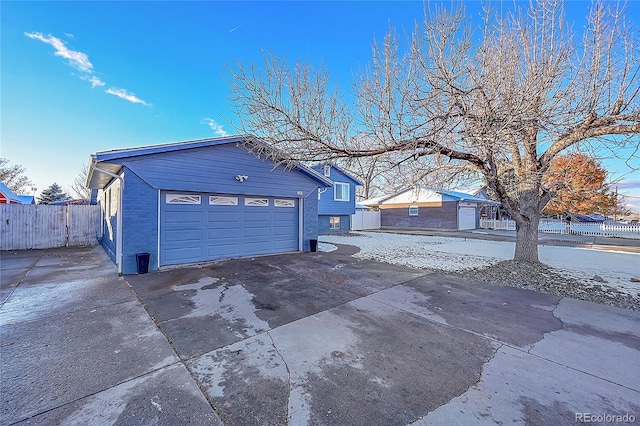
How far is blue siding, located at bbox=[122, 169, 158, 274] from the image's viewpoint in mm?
6859

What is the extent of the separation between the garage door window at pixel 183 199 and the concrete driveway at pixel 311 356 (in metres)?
2.88

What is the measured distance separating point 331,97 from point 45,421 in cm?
727

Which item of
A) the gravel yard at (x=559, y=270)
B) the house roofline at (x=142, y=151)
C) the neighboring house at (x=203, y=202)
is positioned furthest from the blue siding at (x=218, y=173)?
the gravel yard at (x=559, y=270)

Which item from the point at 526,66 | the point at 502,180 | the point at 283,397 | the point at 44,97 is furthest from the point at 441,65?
the point at 44,97

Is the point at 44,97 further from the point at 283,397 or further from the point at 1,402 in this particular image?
the point at 283,397

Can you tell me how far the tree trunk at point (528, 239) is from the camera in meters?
7.75

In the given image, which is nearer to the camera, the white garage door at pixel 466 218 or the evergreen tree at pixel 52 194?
the white garage door at pixel 466 218

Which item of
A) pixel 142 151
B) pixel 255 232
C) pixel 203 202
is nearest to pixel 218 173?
pixel 203 202

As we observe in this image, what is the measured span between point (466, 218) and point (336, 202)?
12765 mm

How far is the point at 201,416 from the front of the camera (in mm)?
2096

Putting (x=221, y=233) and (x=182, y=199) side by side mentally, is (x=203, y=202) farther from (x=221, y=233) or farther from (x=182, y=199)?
(x=221, y=233)

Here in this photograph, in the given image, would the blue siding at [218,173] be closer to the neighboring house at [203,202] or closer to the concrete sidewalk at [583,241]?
the neighboring house at [203,202]

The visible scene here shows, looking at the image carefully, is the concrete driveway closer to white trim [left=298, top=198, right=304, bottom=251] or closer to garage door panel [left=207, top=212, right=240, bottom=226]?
garage door panel [left=207, top=212, right=240, bottom=226]

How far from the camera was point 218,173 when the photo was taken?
8.43m
